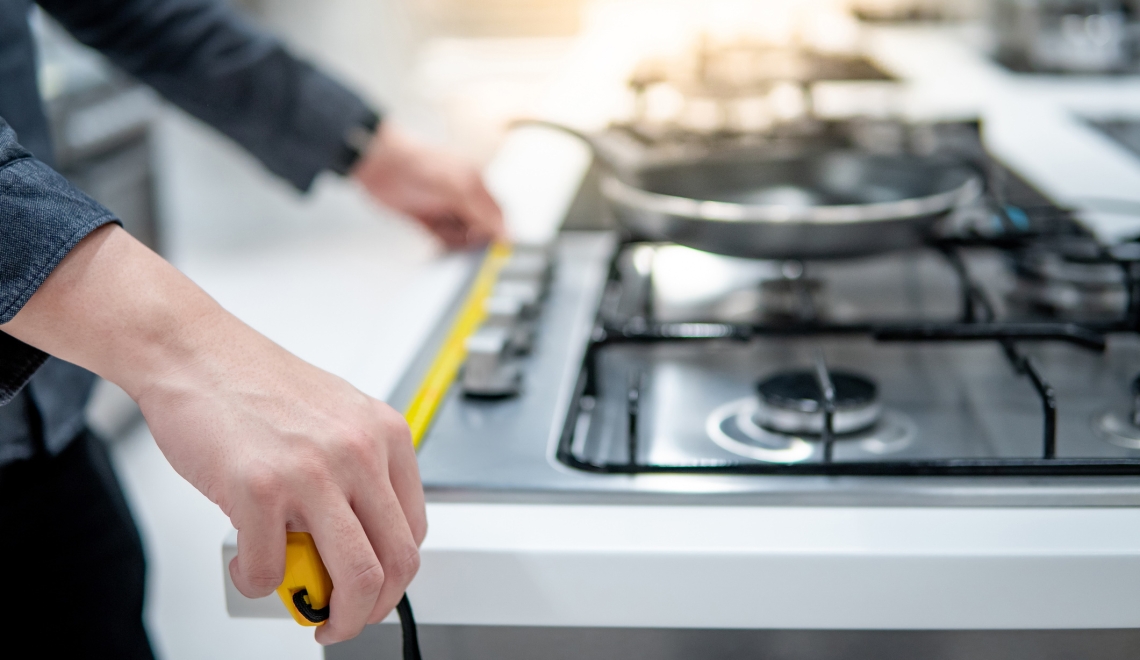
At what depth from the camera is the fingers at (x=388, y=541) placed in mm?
351

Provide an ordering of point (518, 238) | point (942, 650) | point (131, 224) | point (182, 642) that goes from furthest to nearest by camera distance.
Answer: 1. point (131, 224)
2. point (182, 642)
3. point (518, 238)
4. point (942, 650)

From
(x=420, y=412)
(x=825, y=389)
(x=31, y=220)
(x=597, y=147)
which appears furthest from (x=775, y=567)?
(x=597, y=147)

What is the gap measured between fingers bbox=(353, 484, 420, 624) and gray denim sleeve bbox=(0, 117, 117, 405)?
14 centimetres

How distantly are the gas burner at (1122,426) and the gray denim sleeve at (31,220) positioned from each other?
46cm

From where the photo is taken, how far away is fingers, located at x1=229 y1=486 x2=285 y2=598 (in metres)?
0.34

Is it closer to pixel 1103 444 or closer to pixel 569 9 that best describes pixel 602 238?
pixel 1103 444

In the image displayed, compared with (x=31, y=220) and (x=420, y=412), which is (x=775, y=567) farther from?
(x=31, y=220)

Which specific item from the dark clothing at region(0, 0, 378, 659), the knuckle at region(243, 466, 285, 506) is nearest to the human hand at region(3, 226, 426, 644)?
the knuckle at region(243, 466, 285, 506)

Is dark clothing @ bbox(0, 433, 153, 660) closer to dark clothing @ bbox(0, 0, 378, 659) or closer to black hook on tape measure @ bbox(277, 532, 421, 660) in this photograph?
dark clothing @ bbox(0, 0, 378, 659)

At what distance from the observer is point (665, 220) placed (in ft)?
1.98

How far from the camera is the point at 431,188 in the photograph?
Result: 2.77ft

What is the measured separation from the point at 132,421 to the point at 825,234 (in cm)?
184

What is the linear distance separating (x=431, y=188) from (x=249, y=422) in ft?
1.70

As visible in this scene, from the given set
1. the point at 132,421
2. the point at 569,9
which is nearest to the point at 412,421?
the point at 132,421
